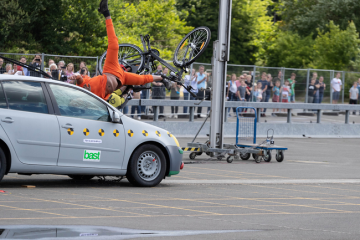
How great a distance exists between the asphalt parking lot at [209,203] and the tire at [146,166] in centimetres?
17

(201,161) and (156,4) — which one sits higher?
(156,4)

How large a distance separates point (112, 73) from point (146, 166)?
2.72m

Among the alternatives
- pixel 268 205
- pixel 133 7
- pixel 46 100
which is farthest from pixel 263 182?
pixel 133 7

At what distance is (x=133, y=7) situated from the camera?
145 ft

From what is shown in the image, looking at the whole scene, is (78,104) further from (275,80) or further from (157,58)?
(275,80)

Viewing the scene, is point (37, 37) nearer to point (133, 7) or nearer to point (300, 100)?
point (133, 7)

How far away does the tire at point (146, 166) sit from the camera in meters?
10.1

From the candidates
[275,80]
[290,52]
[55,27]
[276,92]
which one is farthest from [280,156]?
[290,52]

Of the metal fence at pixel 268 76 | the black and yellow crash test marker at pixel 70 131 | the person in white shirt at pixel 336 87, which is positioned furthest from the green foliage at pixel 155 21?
the black and yellow crash test marker at pixel 70 131

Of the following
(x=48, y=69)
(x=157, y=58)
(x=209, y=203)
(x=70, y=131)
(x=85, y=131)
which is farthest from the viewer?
(x=48, y=69)

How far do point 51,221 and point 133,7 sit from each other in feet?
126

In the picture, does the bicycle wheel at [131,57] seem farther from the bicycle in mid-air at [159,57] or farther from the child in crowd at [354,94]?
the child in crowd at [354,94]

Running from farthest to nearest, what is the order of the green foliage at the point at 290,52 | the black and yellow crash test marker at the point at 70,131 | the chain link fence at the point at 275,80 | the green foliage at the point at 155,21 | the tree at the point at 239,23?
the tree at the point at 239,23 < the green foliage at the point at 290,52 < the green foliage at the point at 155,21 < the chain link fence at the point at 275,80 < the black and yellow crash test marker at the point at 70,131

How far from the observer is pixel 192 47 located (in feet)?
48.2
